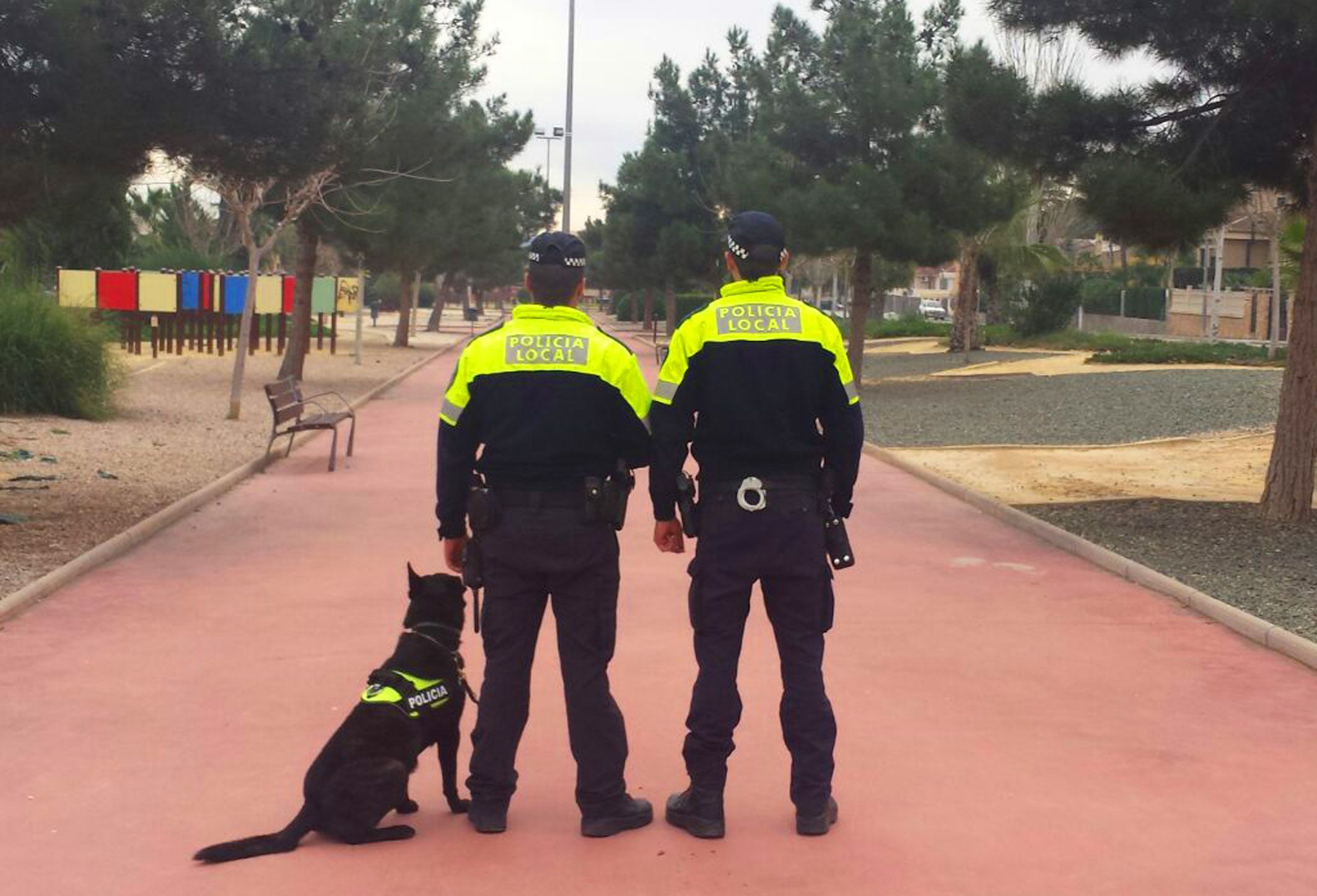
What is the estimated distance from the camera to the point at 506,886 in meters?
4.63

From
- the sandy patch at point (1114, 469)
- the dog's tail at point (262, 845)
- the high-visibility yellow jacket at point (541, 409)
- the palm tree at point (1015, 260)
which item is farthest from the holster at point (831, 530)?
the palm tree at point (1015, 260)

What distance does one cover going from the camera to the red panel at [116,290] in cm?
3450

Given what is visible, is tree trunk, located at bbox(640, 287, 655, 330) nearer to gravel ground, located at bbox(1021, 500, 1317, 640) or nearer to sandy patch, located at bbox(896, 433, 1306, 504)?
sandy patch, located at bbox(896, 433, 1306, 504)

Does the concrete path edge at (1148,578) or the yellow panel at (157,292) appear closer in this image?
the concrete path edge at (1148,578)

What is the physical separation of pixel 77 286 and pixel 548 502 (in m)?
33.0

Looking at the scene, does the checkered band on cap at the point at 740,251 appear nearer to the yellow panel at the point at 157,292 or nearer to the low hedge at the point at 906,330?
the yellow panel at the point at 157,292

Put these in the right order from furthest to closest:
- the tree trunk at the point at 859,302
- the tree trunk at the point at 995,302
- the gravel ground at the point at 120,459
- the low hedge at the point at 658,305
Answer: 1. the low hedge at the point at 658,305
2. the tree trunk at the point at 995,302
3. the tree trunk at the point at 859,302
4. the gravel ground at the point at 120,459

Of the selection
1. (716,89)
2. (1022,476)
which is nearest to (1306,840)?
(1022,476)

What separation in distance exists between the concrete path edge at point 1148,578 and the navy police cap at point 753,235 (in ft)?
13.7

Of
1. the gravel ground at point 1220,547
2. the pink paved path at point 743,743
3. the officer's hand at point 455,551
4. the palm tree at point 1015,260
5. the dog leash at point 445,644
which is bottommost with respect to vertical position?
the pink paved path at point 743,743

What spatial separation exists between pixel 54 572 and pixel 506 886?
565cm

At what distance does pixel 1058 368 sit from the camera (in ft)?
105

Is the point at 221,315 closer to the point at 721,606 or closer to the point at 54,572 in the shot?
the point at 54,572

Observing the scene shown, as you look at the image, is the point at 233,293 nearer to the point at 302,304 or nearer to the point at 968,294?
the point at 302,304
